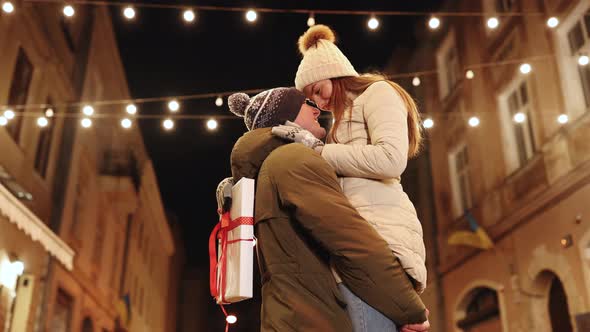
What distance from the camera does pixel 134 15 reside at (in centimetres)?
842

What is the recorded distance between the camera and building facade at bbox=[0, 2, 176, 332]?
1045 cm

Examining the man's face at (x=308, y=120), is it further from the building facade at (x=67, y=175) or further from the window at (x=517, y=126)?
the window at (x=517, y=126)

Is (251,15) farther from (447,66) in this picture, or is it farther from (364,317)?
(447,66)

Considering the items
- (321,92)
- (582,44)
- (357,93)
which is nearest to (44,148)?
(582,44)

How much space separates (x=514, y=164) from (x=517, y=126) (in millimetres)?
712

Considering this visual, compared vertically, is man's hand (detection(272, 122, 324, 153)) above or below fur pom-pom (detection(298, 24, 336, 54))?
below

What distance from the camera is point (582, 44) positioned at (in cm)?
959

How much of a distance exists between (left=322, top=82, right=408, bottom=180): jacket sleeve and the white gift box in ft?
1.08

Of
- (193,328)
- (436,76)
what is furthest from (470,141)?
(193,328)

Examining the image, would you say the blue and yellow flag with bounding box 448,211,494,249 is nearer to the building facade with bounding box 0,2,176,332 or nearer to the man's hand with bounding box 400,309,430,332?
the building facade with bounding box 0,2,176,332

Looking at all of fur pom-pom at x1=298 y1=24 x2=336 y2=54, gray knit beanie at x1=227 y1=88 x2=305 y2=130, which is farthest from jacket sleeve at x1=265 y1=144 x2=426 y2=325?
fur pom-pom at x1=298 y1=24 x2=336 y2=54

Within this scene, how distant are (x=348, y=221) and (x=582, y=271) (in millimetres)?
8258

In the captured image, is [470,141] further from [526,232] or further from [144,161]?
[144,161]

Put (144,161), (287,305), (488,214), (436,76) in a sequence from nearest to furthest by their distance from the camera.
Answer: (287,305), (488,214), (436,76), (144,161)
